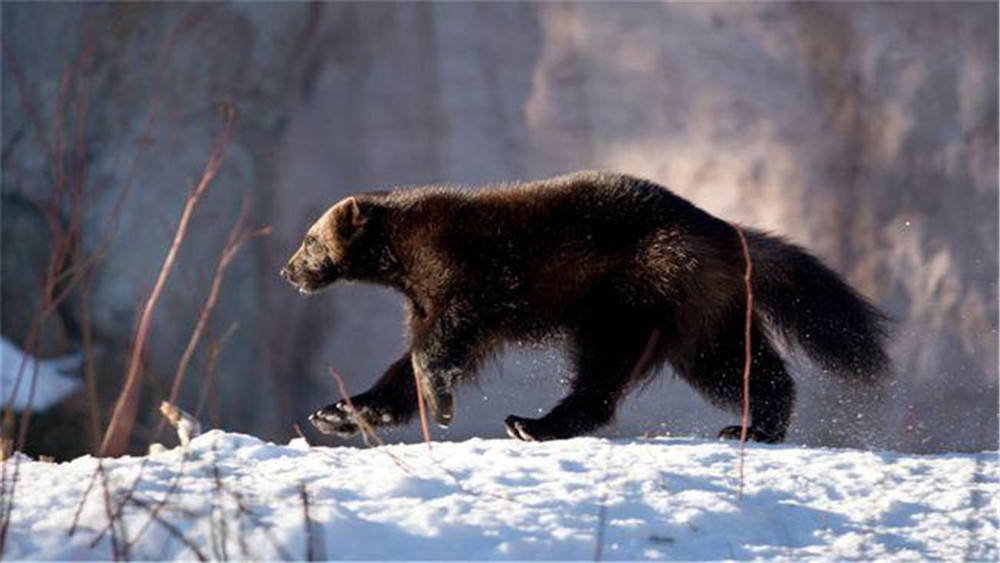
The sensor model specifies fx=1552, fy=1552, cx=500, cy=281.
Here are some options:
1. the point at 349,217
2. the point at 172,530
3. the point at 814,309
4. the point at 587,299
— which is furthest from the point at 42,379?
the point at 172,530

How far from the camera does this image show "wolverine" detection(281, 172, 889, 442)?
4.41m

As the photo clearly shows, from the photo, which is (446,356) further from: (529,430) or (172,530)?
(172,530)

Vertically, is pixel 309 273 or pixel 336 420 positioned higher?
pixel 309 273

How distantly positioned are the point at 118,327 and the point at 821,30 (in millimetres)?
4760

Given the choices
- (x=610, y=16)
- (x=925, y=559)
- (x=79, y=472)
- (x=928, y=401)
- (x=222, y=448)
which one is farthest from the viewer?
(x=610, y=16)

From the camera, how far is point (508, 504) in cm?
292

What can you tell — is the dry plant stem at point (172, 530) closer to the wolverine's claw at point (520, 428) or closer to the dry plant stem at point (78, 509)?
the dry plant stem at point (78, 509)

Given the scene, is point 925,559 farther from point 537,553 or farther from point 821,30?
point 821,30

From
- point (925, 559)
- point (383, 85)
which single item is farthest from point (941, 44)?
point (925, 559)

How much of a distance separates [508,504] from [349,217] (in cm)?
222

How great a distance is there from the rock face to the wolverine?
165 inches

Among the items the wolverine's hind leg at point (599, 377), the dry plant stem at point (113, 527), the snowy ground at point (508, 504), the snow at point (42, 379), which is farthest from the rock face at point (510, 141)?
the dry plant stem at point (113, 527)

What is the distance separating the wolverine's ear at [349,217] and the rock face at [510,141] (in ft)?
13.2

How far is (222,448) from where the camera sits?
3410 mm
